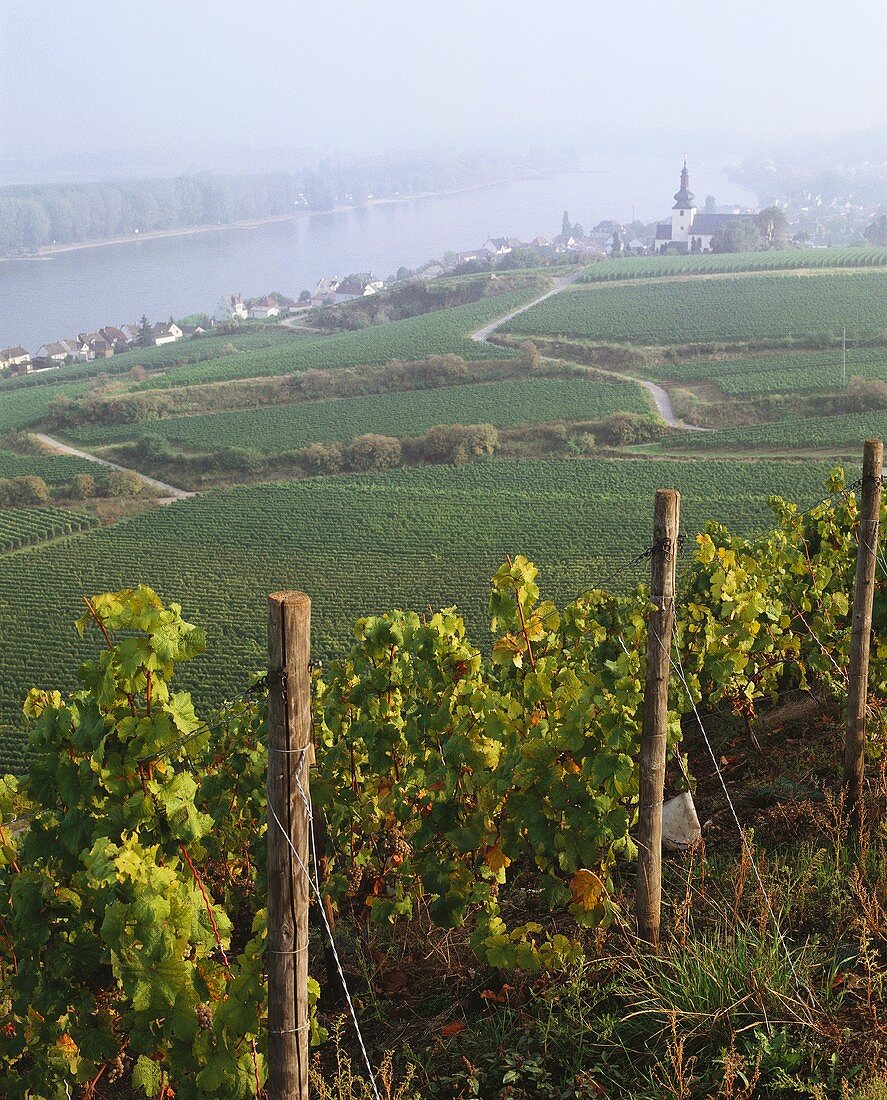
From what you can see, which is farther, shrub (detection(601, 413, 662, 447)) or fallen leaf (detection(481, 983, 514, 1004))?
shrub (detection(601, 413, 662, 447))

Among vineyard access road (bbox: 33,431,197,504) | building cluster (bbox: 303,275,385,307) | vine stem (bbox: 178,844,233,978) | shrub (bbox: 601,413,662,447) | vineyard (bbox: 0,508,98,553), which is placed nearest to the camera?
vine stem (bbox: 178,844,233,978)

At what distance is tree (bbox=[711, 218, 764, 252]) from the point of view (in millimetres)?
113188

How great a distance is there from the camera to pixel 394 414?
6000cm

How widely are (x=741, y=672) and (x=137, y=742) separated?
4327 millimetres

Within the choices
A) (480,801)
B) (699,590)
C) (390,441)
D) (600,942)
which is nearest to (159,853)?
(480,801)

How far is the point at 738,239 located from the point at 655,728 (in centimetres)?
11898

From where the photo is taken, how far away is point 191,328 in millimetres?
109375

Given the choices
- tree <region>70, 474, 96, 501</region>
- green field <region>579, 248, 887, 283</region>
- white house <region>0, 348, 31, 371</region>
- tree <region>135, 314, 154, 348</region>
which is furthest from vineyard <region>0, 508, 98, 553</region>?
green field <region>579, 248, 887, 283</region>

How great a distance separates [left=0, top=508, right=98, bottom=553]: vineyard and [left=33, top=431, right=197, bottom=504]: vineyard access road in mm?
4730

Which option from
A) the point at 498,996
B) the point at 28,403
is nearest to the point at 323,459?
the point at 28,403

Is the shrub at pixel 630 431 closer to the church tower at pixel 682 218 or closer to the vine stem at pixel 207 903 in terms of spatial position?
the vine stem at pixel 207 903

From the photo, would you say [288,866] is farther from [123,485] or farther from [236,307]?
[236,307]

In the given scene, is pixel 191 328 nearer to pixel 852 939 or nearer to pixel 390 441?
pixel 390 441

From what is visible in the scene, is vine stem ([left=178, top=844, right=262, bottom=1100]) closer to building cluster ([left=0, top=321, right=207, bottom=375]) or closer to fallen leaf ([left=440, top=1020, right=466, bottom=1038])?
fallen leaf ([left=440, top=1020, right=466, bottom=1038])
